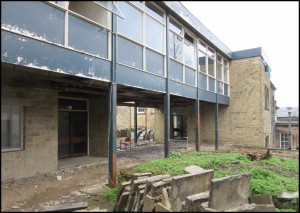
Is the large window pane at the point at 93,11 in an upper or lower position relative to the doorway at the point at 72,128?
upper

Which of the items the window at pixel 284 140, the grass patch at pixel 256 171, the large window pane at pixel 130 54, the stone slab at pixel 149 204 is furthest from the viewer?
the window at pixel 284 140

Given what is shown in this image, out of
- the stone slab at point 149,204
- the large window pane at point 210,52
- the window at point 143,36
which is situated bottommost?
the stone slab at point 149,204

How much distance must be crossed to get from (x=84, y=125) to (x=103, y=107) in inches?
45.5

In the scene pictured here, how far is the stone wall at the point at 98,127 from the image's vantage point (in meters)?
11.8

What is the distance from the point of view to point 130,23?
828 centimetres

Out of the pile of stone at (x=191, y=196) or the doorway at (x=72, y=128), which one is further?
the doorway at (x=72, y=128)

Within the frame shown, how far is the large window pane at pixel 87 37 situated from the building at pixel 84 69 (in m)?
0.02

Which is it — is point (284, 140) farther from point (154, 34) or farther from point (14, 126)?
point (14, 126)

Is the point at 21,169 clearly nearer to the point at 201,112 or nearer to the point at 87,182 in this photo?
the point at 87,182

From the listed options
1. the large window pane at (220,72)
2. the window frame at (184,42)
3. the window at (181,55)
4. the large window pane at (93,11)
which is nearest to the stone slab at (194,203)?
the large window pane at (93,11)

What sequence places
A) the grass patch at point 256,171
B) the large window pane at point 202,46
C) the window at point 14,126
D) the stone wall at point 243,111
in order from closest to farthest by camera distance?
1. the grass patch at point 256,171
2. the window at point 14,126
3. the large window pane at point 202,46
4. the stone wall at point 243,111

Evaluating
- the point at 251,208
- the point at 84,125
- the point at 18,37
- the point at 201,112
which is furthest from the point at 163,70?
the point at 201,112

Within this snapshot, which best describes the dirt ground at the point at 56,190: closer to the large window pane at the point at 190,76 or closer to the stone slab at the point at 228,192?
the stone slab at the point at 228,192

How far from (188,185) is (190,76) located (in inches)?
328
